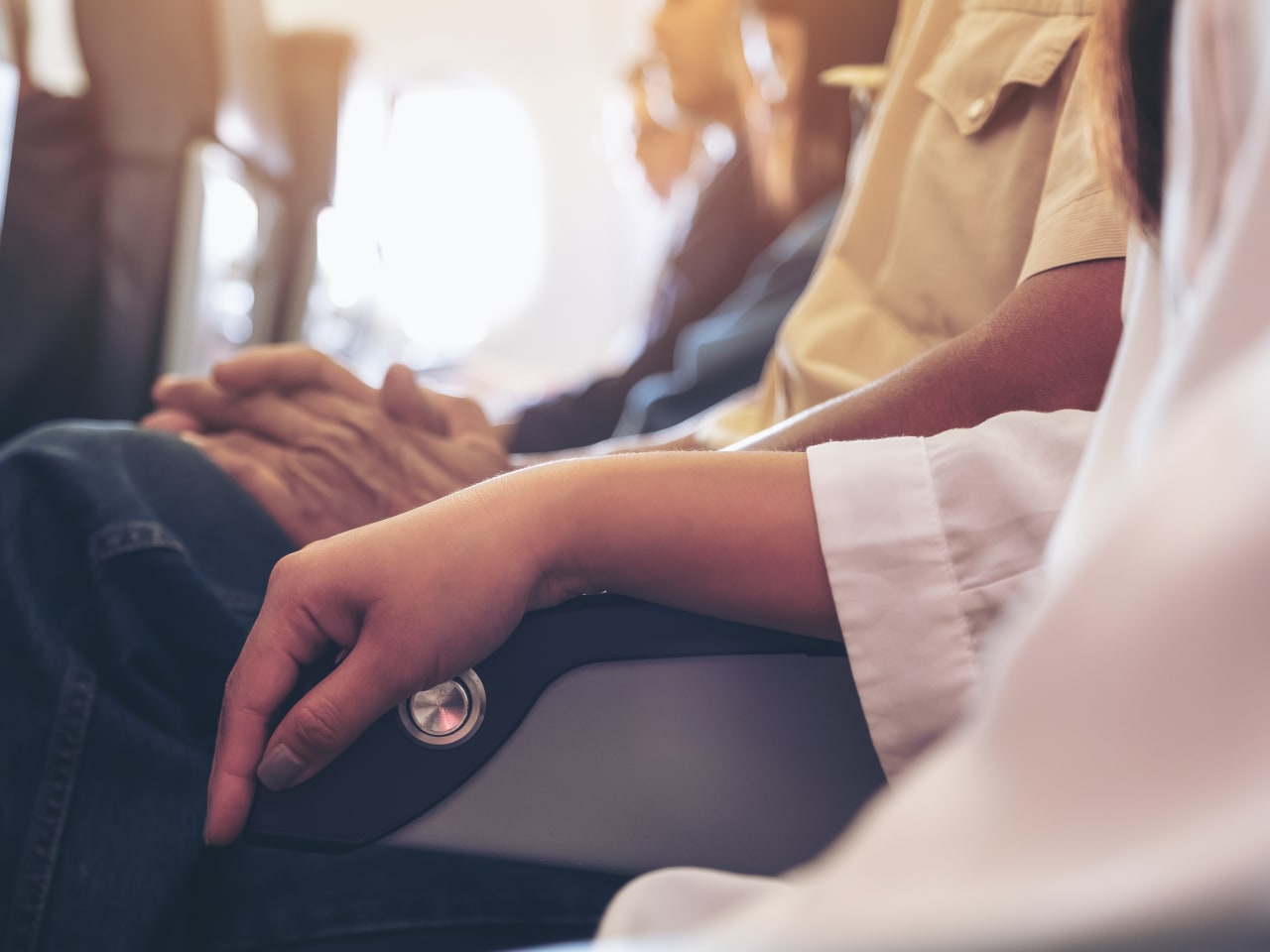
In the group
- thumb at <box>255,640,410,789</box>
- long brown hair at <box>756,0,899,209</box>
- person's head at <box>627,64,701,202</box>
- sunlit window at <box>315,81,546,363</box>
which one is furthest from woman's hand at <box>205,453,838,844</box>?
sunlit window at <box>315,81,546,363</box>

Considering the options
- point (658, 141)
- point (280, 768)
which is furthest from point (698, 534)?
point (658, 141)

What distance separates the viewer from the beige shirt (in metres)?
0.57

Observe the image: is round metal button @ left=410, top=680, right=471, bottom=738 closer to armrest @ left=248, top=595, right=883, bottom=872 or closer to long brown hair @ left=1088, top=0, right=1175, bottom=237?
armrest @ left=248, top=595, right=883, bottom=872

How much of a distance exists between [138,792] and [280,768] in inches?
5.1

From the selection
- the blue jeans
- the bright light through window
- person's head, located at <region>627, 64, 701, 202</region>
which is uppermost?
the blue jeans

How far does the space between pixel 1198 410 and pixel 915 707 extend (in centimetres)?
22

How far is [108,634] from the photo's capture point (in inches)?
20.1

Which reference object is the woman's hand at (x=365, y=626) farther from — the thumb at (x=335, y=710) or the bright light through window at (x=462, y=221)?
the bright light through window at (x=462, y=221)

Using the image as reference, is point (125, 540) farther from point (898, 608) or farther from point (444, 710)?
point (898, 608)

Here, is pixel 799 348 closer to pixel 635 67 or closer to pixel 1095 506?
pixel 1095 506

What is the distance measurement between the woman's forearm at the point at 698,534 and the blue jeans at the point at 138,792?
0.49 ft

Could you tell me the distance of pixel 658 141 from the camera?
2953 millimetres

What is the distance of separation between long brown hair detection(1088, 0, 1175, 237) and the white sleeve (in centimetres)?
11

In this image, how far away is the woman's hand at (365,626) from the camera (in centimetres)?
40
